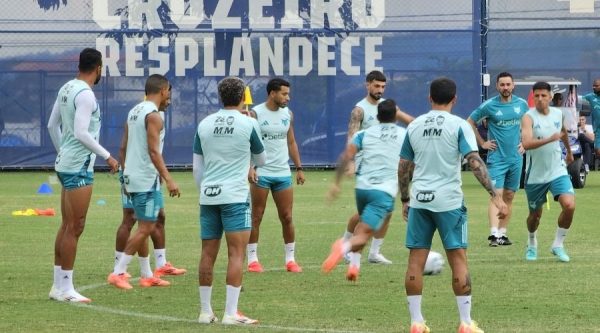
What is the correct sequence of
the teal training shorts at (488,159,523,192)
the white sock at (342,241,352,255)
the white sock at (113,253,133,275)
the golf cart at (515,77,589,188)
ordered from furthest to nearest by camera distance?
the golf cart at (515,77,589,188) → the teal training shorts at (488,159,523,192) → the white sock at (113,253,133,275) → the white sock at (342,241,352,255)

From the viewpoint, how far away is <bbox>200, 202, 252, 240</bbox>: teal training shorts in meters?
10.5

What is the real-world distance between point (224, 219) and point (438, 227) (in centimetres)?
179

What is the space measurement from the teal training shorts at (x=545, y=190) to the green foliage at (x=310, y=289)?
667mm

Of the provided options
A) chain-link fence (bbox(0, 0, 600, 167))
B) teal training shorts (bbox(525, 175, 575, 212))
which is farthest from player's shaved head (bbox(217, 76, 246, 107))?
chain-link fence (bbox(0, 0, 600, 167))

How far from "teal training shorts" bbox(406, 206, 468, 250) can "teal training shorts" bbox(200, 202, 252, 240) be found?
1408 millimetres

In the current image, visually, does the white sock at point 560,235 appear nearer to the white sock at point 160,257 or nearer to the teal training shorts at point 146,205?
the white sock at point 160,257

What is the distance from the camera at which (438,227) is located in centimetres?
980

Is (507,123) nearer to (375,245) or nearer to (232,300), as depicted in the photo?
(375,245)

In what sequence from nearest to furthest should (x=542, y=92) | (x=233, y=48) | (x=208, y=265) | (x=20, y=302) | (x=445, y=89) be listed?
(x=445, y=89) < (x=208, y=265) < (x=20, y=302) < (x=542, y=92) < (x=233, y=48)

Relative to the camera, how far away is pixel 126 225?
13148 mm

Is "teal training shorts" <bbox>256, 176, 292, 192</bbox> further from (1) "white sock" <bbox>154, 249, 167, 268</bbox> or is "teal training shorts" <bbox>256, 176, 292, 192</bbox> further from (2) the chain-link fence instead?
(2) the chain-link fence

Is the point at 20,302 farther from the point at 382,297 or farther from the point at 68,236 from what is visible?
the point at 382,297

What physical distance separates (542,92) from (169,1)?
20248 mm

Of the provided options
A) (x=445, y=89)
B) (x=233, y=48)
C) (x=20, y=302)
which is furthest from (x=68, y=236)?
(x=233, y=48)
